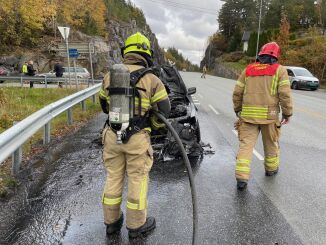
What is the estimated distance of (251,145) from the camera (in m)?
5.44

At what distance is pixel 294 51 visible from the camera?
44.3m

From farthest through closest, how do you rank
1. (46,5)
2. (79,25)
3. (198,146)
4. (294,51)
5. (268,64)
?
(79,25)
(294,51)
(46,5)
(198,146)
(268,64)

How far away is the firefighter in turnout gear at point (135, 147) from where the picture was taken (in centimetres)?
367

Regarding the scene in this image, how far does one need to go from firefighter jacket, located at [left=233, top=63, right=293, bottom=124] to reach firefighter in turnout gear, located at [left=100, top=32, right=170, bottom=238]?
202 centimetres

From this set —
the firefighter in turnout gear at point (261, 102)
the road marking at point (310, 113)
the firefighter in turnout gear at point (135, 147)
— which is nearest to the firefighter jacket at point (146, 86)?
the firefighter in turnout gear at point (135, 147)

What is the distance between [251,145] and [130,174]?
7.65 ft

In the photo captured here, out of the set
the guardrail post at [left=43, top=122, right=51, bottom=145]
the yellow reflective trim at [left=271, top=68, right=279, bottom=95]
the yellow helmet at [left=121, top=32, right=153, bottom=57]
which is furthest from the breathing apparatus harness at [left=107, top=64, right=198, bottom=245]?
the guardrail post at [left=43, top=122, right=51, bottom=145]

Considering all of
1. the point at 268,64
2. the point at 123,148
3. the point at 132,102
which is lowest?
the point at 123,148

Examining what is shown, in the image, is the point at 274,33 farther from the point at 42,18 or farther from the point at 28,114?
the point at 28,114

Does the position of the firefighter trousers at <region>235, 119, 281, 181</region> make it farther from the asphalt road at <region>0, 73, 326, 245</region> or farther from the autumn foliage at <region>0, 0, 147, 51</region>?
the autumn foliage at <region>0, 0, 147, 51</region>

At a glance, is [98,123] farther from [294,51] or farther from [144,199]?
[294,51]

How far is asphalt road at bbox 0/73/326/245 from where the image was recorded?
3777 mm

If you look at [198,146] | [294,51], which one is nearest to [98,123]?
[198,146]

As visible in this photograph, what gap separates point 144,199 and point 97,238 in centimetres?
59
